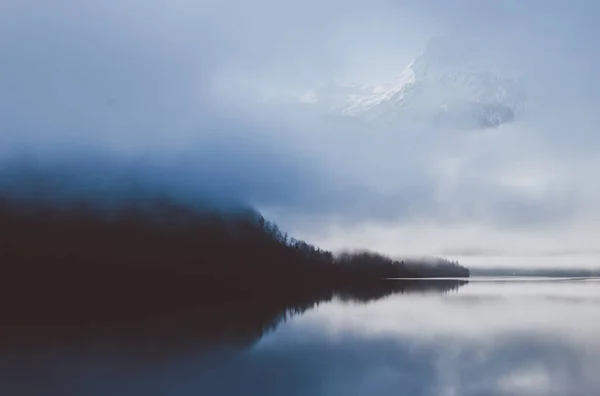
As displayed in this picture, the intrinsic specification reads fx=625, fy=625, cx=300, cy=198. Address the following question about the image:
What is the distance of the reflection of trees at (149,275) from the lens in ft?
117

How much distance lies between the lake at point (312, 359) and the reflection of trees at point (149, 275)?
7.04ft

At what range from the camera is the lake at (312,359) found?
15891 mm

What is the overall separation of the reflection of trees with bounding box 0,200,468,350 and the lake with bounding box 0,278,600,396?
7.04 feet

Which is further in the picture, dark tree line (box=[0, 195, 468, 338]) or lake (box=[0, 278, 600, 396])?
dark tree line (box=[0, 195, 468, 338])

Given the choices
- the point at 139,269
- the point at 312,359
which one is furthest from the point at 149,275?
the point at 312,359

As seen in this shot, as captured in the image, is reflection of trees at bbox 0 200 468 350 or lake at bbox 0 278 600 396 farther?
reflection of trees at bbox 0 200 468 350

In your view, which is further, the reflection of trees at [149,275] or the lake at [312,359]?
the reflection of trees at [149,275]

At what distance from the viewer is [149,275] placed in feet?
251

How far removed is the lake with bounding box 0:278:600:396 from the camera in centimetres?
1589

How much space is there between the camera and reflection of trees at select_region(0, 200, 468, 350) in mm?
35750

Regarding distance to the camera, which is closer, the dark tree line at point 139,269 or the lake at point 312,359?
the lake at point 312,359

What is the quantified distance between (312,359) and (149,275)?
58.2 meters

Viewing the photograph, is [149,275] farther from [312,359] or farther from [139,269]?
[312,359]

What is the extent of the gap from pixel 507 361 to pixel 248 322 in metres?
17.5
